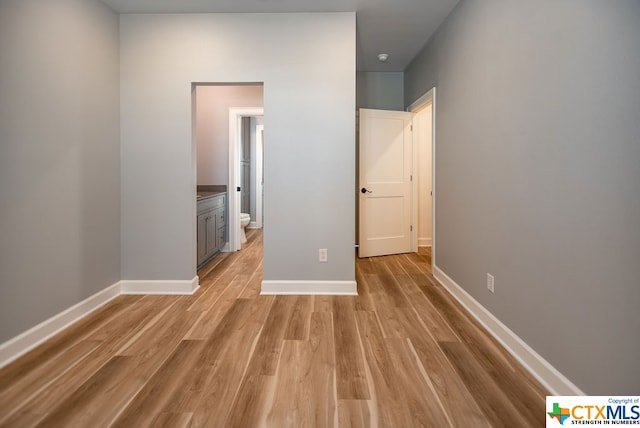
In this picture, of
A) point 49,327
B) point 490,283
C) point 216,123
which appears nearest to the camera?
point 49,327

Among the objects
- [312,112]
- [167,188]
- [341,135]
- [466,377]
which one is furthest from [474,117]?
[167,188]

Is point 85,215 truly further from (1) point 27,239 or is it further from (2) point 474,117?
(2) point 474,117

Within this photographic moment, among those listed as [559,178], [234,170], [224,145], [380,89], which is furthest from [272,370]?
[380,89]

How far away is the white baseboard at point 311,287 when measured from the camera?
333 cm

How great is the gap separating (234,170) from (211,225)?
961mm

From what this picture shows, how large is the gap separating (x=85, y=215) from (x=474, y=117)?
3.10 m

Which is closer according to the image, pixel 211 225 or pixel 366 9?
pixel 366 9

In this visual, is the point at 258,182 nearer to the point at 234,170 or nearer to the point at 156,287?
the point at 234,170

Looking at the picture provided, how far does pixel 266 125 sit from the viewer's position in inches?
128

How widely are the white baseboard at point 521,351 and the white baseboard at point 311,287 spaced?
974mm

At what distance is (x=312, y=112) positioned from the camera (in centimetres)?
326

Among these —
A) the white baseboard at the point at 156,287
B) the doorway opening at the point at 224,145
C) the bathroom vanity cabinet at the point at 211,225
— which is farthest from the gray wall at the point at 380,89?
the white baseboard at the point at 156,287

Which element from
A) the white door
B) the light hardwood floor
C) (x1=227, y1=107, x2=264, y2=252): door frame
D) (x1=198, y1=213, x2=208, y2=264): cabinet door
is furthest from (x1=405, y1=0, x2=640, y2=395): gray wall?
(x1=227, y1=107, x2=264, y2=252): door frame

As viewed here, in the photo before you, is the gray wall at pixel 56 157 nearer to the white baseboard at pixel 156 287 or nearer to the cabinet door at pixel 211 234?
the white baseboard at pixel 156 287
